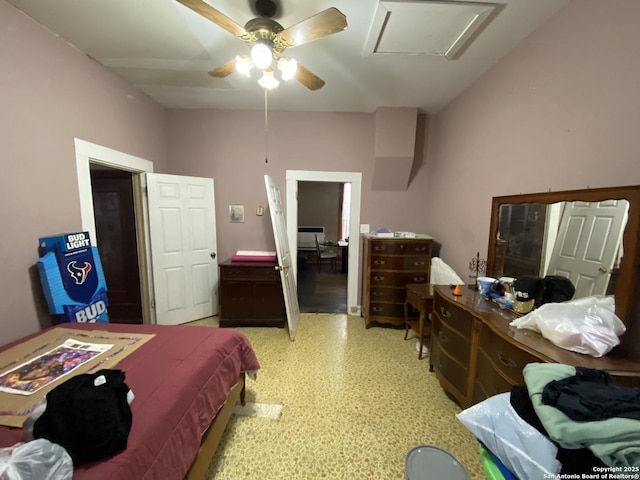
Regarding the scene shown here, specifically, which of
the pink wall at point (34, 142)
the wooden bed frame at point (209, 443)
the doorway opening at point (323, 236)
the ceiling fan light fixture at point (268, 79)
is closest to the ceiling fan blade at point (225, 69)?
the ceiling fan light fixture at point (268, 79)

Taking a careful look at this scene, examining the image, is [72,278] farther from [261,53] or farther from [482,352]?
[482,352]

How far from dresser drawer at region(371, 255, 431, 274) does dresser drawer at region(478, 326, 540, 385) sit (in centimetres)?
137

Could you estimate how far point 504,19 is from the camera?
63.2 inches

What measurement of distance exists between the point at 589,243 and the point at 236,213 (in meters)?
3.30

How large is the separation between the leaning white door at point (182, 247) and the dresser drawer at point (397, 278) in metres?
2.12

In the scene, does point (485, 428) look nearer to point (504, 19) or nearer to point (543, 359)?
point (543, 359)

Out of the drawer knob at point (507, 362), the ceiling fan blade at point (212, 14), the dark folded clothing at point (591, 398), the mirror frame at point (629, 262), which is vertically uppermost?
the ceiling fan blade at point (212, 14)

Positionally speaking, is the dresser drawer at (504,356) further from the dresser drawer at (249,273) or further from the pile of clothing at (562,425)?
the dresser drawer at (249,273)

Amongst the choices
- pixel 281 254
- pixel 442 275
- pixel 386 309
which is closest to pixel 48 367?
pixel 281 254

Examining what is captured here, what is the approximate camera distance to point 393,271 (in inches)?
115

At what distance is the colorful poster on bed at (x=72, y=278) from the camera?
5.45ft

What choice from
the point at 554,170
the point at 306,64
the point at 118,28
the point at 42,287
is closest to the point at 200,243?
the point at 42,287

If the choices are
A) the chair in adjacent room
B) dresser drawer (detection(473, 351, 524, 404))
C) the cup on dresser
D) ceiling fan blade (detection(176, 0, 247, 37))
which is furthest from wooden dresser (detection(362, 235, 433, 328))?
the chair in adjacent room

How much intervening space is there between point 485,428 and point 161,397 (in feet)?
4.17
